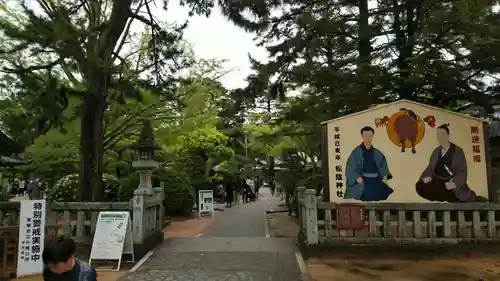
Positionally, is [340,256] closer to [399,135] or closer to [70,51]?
[399,135]

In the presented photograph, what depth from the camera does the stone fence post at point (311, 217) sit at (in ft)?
32.7

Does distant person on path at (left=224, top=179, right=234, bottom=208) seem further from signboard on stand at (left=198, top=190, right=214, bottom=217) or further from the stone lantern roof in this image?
→ the stone lantern roof

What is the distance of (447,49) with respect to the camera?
11.9 meters

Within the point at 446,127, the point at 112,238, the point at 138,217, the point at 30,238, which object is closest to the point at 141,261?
the point at 112,238

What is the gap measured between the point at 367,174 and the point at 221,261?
3.93 meters

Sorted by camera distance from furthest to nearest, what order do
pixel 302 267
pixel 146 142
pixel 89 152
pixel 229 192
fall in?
1. pixel 229 192
2. pixel 146 142
3. pixel 89 152
4. pixel 302 267

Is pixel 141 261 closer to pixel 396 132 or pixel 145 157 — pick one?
pixel 145 157

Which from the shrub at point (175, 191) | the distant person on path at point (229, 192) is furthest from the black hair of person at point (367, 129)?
the distant person on path at point (229, 192)

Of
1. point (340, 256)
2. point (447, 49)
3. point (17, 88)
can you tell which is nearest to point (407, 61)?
point (447, 49)

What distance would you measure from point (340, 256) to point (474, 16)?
6418mm

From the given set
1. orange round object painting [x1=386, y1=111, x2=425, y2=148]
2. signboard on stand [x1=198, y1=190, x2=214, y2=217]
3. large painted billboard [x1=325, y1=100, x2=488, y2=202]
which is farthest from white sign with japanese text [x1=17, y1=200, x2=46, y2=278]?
signboard on stand [x1=198, y1=190, x2=214, y2=217]

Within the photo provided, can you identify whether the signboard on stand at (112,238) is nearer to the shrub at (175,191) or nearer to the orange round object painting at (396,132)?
the orange round object painting at (396,132)

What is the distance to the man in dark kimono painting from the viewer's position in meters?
10.4

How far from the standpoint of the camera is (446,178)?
412 inches
